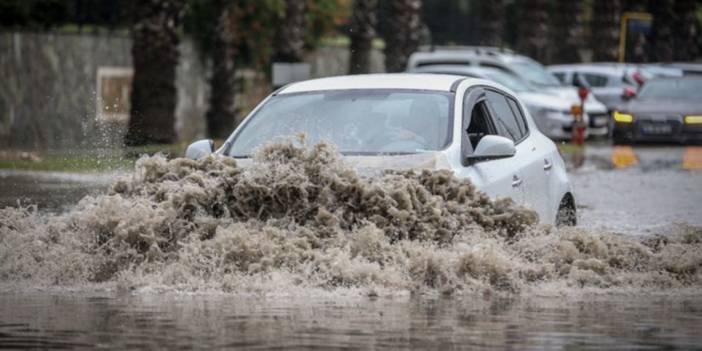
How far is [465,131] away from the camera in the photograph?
37.5 ft

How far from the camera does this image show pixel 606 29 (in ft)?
169

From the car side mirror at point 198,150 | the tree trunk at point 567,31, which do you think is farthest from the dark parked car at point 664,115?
the car side mirror at point 198,150

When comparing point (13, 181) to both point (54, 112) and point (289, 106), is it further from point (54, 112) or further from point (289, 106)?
point (54, 112)

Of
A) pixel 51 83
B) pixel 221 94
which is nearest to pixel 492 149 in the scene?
pixel 221 94

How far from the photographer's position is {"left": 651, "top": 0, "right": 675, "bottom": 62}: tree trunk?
56.1 m

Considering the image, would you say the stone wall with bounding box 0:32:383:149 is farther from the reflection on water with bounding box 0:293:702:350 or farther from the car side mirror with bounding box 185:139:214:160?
the reflection on water with bounding box 0:293:702:350

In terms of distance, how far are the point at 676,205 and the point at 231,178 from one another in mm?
9222

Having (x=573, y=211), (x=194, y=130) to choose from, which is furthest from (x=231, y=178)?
(x=194, y=130)

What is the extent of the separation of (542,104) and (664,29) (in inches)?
933

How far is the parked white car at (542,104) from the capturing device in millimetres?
33938

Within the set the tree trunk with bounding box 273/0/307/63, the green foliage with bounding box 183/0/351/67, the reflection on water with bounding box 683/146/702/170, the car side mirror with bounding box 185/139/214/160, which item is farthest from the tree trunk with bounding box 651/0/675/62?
the car side mirror with bounding box 185/139/214/160

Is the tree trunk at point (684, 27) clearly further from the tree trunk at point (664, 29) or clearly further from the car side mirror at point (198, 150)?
the car side mirror at point (198, 150)

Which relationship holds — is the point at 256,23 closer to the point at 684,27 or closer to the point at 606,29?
the point at 606,29

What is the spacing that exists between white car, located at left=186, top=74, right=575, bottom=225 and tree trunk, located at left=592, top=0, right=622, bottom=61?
38.6m
